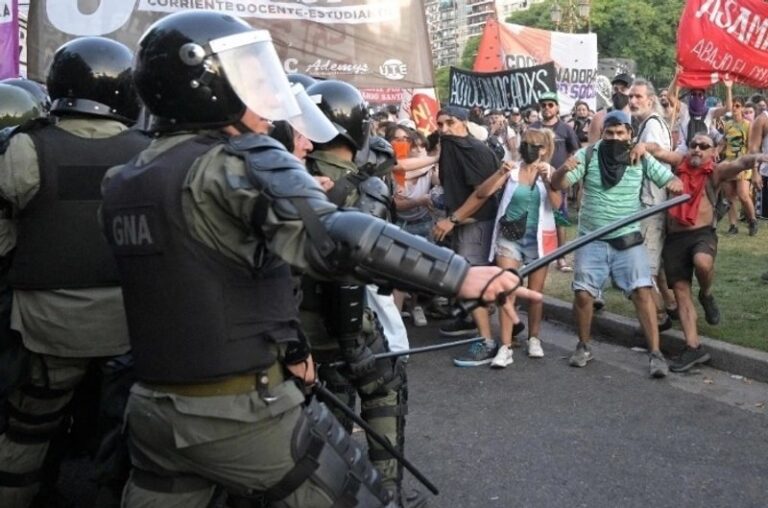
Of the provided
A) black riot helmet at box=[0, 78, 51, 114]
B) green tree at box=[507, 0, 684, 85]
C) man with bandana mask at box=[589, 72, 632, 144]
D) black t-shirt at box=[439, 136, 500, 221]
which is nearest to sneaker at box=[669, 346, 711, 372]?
black t-shirt at box=[439, 136, 500, 221]

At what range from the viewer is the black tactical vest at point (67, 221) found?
3.58 m

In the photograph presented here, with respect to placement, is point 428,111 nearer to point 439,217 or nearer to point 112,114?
point 439,217

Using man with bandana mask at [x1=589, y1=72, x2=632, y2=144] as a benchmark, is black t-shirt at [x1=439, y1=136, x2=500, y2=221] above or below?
below

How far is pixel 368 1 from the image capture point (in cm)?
775

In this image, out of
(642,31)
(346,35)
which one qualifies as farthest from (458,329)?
(642,31)

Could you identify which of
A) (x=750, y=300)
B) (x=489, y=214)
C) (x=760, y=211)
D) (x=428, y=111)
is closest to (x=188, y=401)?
(x=489, y=214)

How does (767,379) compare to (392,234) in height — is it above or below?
below

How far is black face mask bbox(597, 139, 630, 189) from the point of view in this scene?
6703 millimetres

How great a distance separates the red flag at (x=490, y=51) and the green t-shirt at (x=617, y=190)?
11567 mm

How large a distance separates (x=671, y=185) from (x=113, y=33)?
4.13 meters

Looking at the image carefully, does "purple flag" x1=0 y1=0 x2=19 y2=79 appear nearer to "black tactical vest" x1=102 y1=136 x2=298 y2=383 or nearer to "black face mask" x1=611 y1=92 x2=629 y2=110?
"black tactical vest" x1=102 y1=136 x2=298 y2=383

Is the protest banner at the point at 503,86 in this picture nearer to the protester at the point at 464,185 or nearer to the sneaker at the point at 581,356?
the protester at the point at 464,185

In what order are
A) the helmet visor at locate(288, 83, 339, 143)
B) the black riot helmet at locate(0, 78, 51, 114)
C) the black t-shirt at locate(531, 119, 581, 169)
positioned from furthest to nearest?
the black t-shirt at locate(531, 119, 581, 169), the black riot helmet at locate(0, 78, 51, 114), the helmet visor at locate(288, 83, 339, 143)

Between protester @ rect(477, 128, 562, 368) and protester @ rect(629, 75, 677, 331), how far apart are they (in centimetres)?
71
